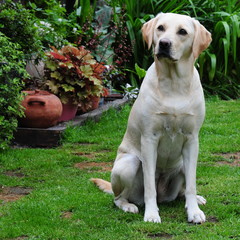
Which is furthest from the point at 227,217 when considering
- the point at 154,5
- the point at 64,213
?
the point at 154,5

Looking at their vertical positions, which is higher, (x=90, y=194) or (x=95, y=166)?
(x=90, y=194)

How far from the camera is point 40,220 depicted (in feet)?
12.4

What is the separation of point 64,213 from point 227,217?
1.20 metres

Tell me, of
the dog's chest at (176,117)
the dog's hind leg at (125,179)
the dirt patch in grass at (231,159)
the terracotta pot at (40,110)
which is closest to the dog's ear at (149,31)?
the dog's chest at (176,117)

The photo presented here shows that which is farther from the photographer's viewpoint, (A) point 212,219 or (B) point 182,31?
(A) point 212,219

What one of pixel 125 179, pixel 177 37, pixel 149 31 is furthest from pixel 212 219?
pixel 149 31

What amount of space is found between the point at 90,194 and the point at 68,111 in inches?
118

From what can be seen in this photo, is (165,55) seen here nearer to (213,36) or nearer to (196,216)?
(196,216)

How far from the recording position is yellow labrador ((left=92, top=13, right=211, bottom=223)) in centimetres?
377

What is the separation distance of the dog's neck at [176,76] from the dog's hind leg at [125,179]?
62cm

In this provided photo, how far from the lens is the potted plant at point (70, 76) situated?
7105 mm

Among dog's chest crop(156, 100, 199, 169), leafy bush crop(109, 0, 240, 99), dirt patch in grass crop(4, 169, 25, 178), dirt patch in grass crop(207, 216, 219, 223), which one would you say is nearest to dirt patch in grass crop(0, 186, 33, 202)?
dirt patch in grass crop(4, 169, 25, 178)

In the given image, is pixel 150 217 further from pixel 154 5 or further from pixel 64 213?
pixel 154 5

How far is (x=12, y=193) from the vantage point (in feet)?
15.3
